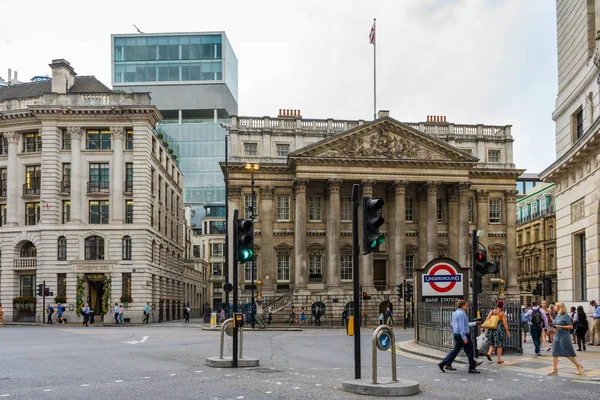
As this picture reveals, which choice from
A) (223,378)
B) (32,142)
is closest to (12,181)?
(32,142)

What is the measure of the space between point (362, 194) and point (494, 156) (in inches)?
537

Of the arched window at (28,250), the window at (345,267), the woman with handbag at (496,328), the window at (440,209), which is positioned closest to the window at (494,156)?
the window at (440,209)

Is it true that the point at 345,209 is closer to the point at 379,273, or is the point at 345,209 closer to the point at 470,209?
the point at 379,273

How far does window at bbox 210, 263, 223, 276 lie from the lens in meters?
111

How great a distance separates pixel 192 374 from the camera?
57.1 feet

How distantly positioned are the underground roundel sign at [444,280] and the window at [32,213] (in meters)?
40.8

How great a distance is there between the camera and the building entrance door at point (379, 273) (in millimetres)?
67875

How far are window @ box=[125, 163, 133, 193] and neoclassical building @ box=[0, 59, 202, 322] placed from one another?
0.25ft

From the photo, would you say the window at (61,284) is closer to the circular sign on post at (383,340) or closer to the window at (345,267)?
the window at (345,267)

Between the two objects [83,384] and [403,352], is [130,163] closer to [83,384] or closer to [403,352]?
[403,352]

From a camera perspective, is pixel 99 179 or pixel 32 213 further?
pixel 32 213

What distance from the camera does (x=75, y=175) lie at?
59500mm

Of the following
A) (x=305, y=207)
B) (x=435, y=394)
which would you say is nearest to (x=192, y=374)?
(x=435, y=394)

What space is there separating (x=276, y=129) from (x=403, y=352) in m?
43.8
